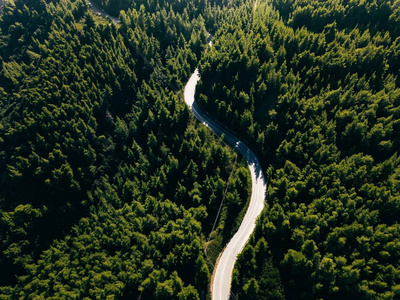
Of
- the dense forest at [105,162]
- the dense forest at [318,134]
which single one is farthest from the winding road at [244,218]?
the dense forest at [318,134]

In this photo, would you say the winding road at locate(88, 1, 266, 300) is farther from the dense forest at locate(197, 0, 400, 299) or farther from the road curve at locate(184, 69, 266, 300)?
the dense forest at locate(197, 0, 400, 299)

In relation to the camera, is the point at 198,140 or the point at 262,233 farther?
the point at 198,140

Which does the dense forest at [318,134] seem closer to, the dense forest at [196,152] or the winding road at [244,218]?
the dense forest at [196,152]

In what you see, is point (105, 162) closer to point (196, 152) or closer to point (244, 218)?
point (196, 152)

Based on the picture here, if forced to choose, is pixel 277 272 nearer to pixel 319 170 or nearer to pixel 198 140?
pixel 319 170

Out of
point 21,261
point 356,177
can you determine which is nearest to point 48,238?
point 21,261

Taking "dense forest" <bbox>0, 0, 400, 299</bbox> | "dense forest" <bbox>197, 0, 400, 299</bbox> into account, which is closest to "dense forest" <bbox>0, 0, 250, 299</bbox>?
"dense forest" <bbox>0, 0, 400, 299</bbox>
